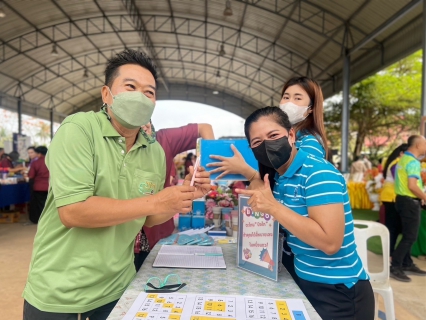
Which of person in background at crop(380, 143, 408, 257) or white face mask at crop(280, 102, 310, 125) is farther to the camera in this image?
person in background at crop(380, 143, 408, 257)

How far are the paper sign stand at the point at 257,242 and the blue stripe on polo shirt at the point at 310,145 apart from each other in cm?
34

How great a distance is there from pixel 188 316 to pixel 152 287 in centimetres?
26

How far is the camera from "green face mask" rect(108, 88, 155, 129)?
1264mm

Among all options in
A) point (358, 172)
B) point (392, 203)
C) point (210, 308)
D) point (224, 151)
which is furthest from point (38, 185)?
point (358, 172)

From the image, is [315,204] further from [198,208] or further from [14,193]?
[14,193]

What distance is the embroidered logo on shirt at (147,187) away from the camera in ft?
4.28

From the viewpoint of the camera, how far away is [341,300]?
130 cm

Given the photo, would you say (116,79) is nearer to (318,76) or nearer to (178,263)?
(178,263)

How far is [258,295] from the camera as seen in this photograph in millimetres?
1273

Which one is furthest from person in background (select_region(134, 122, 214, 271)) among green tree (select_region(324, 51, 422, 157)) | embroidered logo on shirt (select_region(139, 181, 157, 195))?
green tree (select_region(324, 51, 422, 157))

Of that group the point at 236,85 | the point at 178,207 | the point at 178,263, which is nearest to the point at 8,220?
the point at 178,263

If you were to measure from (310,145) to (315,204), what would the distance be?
0.42 metres

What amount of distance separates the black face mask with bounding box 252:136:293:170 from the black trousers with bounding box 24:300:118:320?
32.4 inches

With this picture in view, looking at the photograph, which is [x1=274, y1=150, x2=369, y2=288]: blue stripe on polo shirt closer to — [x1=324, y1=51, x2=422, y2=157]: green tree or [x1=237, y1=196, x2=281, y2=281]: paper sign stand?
[x1=237, y1=196, x2=281, y2=281]: paper sign stand
